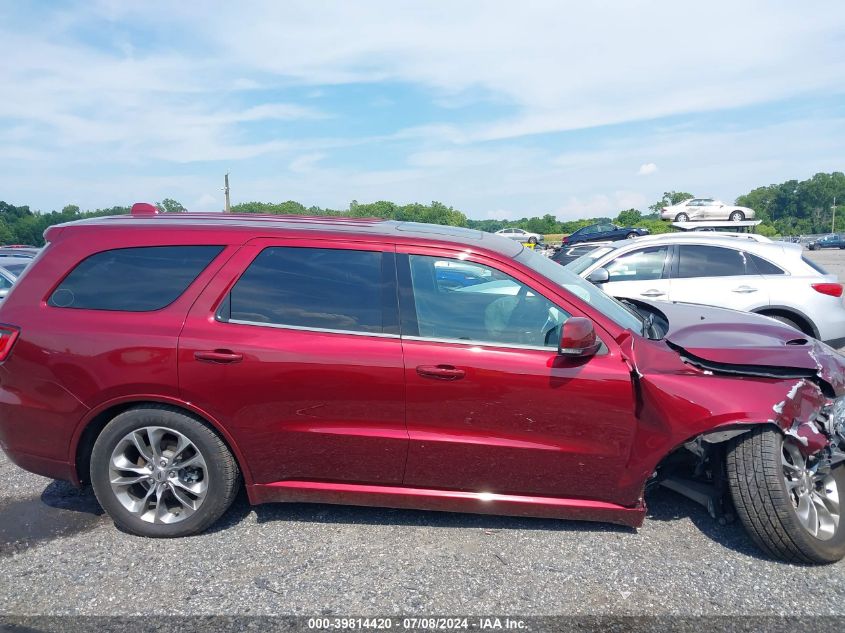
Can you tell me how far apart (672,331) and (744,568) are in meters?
1.30

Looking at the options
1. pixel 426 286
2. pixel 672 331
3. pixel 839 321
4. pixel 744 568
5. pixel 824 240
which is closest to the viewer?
pixel 744 568

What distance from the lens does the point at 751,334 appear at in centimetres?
353

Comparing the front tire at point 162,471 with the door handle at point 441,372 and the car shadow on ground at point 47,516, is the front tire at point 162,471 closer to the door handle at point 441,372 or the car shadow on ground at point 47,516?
the car shadow on ground at point 47,516

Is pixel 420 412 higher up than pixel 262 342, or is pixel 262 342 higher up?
pixel 262 342

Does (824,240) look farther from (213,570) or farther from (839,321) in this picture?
(213,570)

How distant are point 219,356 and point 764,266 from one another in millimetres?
6127

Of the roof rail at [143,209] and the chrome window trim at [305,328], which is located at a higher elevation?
the roof rail at [143,209]

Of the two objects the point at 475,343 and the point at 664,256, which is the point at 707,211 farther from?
the point at 475,343

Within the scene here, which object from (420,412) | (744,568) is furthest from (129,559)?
(744,568)

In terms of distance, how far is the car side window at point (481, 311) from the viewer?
324 centimetres

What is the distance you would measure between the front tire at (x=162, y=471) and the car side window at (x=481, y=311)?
127 centimetres

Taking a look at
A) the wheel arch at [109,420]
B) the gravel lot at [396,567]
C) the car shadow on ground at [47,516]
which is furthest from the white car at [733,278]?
the car shadow on ground at [47,516]

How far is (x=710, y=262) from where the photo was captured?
7109 mm

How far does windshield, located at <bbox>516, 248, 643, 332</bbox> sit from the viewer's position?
3459 millimetres
